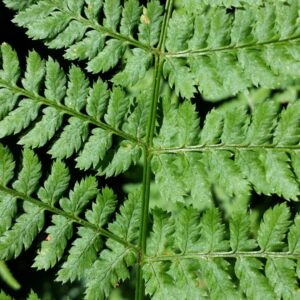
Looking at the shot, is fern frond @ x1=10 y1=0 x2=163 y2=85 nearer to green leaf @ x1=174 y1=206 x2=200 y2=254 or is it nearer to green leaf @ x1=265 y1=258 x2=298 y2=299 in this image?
green leaf @ x1=174 y1=206 x2=200 y2=254

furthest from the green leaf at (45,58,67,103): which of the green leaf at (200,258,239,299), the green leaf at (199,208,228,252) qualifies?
the green leaf at (200,258,239,299)

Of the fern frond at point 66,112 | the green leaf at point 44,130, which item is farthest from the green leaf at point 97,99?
the green leaf at point 44,130

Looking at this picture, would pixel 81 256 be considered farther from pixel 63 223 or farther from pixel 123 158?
pixel 123 158

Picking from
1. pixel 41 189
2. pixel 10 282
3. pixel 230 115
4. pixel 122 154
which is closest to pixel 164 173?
pixel 122 154

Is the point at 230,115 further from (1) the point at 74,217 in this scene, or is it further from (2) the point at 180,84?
(1) the point at 74,217

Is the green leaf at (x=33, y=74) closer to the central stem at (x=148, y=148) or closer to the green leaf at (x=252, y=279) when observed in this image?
the central stem at (x=148, y=148)
